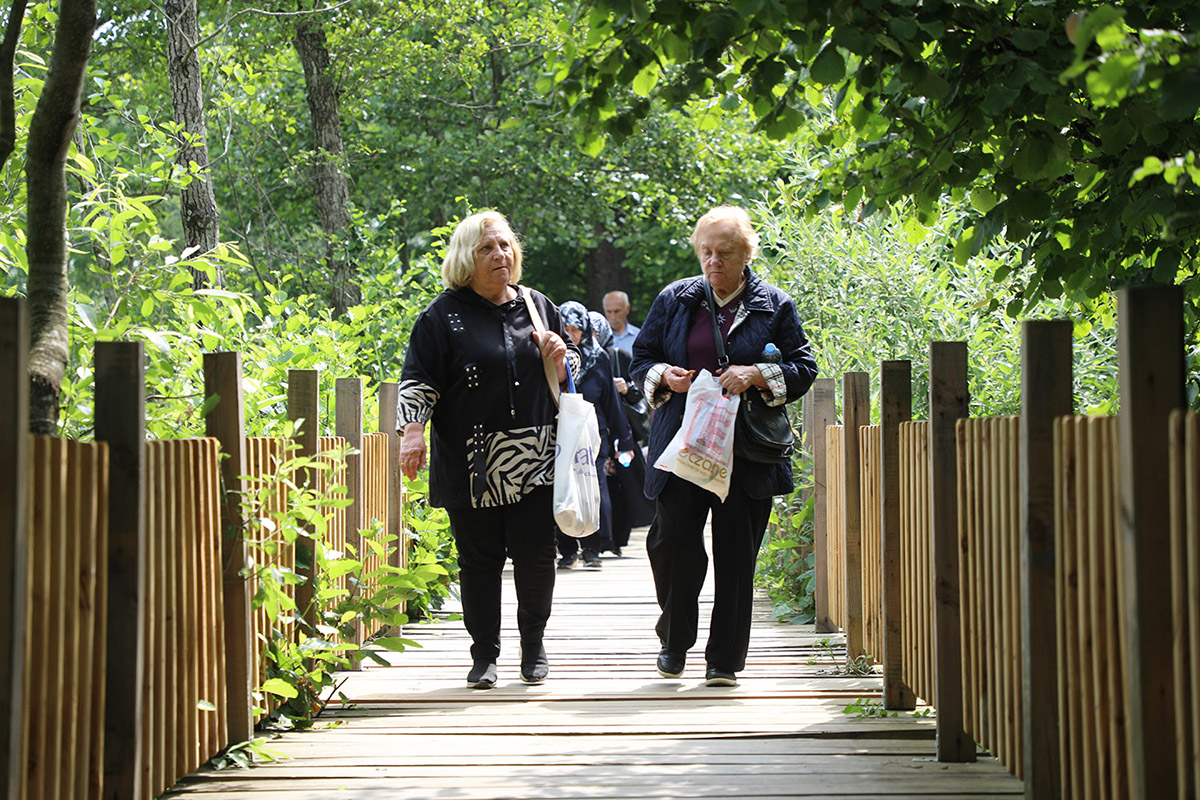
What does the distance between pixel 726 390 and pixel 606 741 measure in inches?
63.5

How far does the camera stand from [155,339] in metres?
4.33

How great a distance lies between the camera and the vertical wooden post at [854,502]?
636 cm

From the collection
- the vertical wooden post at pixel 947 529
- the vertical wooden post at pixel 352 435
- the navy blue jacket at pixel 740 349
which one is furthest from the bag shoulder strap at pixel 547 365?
the vertical wooden post at pixel 947 529

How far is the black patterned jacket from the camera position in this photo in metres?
5.80

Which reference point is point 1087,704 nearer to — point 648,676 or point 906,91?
point 906,91

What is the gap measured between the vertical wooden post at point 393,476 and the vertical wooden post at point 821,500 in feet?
7.53

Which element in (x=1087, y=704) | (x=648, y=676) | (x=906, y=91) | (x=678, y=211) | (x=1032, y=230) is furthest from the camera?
(x=678, y=211)

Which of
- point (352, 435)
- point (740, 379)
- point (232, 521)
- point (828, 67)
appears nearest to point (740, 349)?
point (740, 379)

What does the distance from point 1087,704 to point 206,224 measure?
236 inches

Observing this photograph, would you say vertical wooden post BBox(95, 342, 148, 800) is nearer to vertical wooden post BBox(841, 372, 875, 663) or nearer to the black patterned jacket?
the black patterned jacket

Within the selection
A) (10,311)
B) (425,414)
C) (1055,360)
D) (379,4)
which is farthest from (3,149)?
(379,4)

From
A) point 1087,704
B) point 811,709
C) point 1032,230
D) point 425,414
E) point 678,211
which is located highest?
point 678,211

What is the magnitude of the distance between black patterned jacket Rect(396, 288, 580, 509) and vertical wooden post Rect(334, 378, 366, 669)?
29.9 inches

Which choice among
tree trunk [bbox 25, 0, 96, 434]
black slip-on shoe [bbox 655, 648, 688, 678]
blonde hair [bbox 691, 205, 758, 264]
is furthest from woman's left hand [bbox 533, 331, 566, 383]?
tree trunk [bbox 25, 0, 96, 434]
